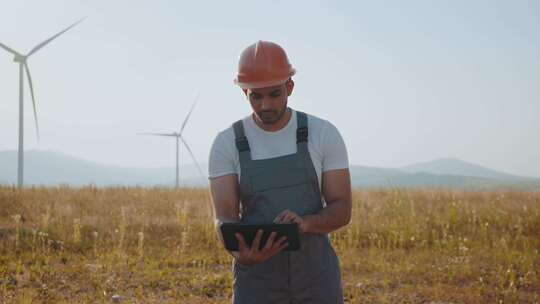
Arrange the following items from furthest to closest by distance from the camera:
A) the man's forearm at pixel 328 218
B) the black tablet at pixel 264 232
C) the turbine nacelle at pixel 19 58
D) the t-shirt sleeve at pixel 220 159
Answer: the turbine nacelle at pixel 19 58, the t-shirt sleeve at pixel 220 159, the man's forearm at pixel 328 218, the black tablet at pixel 264 232

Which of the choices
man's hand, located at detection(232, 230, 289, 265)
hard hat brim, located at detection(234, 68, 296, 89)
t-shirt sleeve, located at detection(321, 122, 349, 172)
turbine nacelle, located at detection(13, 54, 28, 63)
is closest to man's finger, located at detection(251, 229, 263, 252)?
man's hand, located at detection(232, 230, 289, 265)

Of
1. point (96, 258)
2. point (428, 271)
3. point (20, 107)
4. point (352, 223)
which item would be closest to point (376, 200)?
point (352, 223)

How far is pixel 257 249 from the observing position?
8.14 feet

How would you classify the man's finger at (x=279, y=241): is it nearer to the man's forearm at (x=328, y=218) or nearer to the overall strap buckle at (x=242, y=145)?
the man's forearm at (x=328, y=218)

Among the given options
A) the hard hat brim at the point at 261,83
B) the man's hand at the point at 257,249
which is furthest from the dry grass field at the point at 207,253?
the hard hat brim at the point at 261,83

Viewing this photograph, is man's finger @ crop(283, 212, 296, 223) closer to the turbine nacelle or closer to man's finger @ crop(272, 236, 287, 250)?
man's finger @ crop(272, 236, 287, 250)

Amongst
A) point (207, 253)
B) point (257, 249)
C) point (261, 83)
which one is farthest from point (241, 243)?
point (207, 253)

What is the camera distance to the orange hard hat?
101 inches

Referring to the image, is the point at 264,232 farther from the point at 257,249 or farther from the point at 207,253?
the point at 207,253

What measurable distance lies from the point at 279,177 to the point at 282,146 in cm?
15

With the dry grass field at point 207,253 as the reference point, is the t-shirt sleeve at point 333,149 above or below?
above

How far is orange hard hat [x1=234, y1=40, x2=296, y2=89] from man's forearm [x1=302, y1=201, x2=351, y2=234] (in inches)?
24.4

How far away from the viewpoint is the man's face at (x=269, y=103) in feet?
8.43

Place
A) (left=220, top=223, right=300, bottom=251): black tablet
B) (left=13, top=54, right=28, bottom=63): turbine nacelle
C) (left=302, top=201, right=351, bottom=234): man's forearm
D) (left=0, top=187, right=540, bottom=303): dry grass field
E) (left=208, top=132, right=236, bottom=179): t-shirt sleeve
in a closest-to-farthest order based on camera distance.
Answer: (left=220, top=223, right=300, bottom=251): black tablet → (left=302, top=201, right=351, bottom=234): man's forearm → (left=208, top=132, right=236, bottom=179): t-shirt sleeve → (left=0, top=187, right=540, bottom=303): dry grass field → (left=13, top=54, right=28, bottom=63): turbine nacelle
